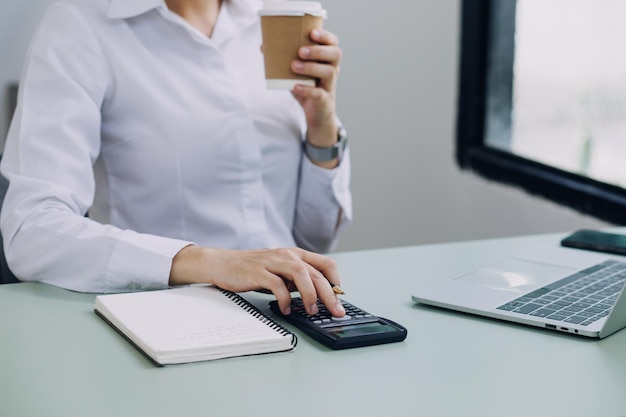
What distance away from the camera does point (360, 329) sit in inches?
36.8

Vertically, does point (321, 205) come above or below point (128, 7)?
below

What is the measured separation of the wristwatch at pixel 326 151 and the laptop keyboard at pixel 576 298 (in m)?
0.49

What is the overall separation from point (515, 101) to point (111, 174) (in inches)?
52.2

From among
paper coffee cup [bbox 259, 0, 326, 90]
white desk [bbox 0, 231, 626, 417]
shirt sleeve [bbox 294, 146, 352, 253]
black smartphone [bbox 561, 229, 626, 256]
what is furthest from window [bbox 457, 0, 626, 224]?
white desk [bbox 0, 231, 626, 417]

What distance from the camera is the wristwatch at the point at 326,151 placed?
1.51 m

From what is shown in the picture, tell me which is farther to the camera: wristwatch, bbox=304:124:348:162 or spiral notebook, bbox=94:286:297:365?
wristwatch, bbox=304:124:348:162

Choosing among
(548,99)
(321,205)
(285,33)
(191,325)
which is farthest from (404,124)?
(191,325)

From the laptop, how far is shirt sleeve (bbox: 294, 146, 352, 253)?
39 cm

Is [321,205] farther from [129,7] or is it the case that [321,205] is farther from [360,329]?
[360,329]

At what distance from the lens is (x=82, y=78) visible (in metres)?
1.34

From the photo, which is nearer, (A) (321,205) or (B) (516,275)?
(B) (516,275)

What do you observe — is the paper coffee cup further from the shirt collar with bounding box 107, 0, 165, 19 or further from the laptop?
the laptop

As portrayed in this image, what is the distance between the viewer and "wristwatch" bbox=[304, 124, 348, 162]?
1510 millimetres

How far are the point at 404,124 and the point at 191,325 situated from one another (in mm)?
1767
